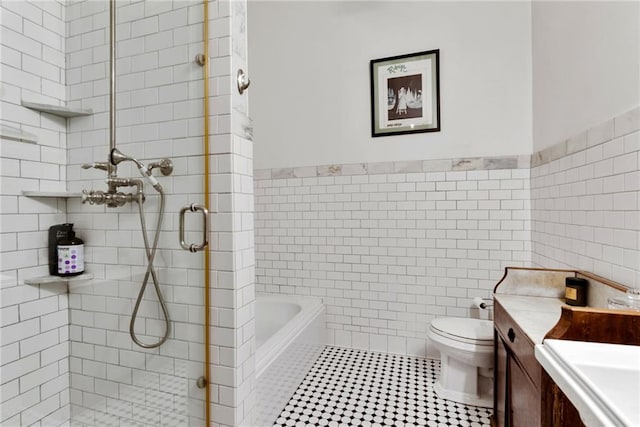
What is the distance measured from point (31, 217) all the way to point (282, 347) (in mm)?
1388

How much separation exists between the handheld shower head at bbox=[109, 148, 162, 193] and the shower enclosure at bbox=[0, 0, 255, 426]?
13 mm

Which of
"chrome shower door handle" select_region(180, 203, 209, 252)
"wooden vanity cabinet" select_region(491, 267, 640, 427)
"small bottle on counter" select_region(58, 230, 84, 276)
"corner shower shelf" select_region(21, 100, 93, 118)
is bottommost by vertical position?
"wooden vanity cabinet" select_region(491, 267, 640, 427)

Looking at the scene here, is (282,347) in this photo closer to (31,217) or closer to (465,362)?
(465,362)

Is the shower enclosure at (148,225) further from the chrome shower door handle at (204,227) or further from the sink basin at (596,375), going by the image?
the sink basin at (596,375)

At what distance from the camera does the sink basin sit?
22.6 inches

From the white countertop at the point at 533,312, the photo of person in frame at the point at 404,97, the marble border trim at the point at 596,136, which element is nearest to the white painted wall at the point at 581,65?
the marble border trim at the point at 596,136

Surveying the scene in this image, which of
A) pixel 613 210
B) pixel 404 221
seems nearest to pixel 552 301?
pixel 613 210

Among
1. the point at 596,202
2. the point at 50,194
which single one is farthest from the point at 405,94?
the point at 50,194

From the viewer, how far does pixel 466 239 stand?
2449mm

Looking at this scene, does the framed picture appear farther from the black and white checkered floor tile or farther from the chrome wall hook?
the black and white checkered floor tile

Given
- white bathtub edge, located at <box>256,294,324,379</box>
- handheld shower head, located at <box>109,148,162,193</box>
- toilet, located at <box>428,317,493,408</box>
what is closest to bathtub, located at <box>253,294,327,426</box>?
white bathtub edge, located at <box>256,294,324,379</box>

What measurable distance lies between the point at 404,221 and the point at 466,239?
1.56 feet

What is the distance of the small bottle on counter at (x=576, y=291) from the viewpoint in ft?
4.99

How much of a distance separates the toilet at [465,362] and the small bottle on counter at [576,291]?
1.64 feet
